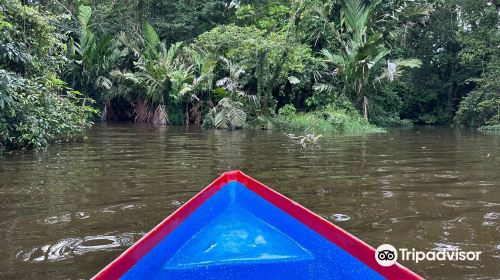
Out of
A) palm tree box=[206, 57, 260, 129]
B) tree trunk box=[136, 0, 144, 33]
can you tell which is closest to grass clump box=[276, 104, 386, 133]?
palm tree box=[206, 57, 260, 129]

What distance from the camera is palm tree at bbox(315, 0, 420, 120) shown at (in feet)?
55.2

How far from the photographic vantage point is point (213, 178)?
5.62 meters

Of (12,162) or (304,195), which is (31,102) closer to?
(12,162)

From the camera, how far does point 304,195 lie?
4699mm

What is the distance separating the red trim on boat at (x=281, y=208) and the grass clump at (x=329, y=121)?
41.4 ft

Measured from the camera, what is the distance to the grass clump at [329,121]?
15586mm

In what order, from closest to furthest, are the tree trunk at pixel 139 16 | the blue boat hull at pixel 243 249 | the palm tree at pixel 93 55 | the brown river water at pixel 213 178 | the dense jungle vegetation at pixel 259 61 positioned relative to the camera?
the blue boat hull at pixel 243 249 < the brown river water at pixel 213 178 < the dense jungle vegetation at pixel 259 61 < the palm tree at pixel 93 55 < the tree trunk at pixel 139 16

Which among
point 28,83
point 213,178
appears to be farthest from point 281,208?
point 28,83

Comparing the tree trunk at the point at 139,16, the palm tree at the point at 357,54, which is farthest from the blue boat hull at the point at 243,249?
the tree trunk at the point at 139,16

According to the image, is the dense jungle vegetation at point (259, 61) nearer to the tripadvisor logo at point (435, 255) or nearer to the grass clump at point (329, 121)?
the grass clump at point (329, 121)

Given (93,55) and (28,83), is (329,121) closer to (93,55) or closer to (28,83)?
(28,83)

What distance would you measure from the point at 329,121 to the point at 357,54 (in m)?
2.74

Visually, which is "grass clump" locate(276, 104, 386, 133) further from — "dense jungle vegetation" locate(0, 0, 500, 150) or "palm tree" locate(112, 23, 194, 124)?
"palm tree" locate(112, 23, 194, 124)

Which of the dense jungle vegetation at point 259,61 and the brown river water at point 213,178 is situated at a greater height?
the dense jungle vegetation at point 259,61
